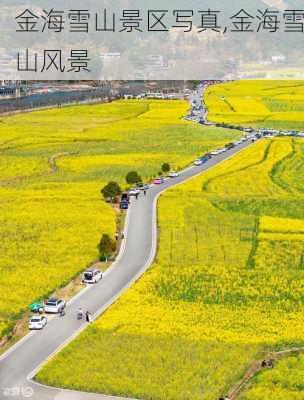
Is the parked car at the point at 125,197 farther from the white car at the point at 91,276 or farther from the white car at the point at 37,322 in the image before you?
the white car at the point at 37,322

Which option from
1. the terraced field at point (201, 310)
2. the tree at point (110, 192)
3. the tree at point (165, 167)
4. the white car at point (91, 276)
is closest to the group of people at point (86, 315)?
the terraced field at point (201, 310)

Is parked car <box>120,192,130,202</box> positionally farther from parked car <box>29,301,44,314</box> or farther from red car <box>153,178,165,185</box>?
parked car <box>29,301,44,314</box>

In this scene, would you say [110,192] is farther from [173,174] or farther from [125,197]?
[173,174]

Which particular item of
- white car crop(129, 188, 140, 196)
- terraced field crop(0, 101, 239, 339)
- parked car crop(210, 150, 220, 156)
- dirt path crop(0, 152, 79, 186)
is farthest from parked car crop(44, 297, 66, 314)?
parked car crop(210, 150, 220, 156)

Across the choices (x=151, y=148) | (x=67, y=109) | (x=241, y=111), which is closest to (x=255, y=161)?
(x=151, y=148)

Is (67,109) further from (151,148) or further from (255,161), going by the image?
(255,161)

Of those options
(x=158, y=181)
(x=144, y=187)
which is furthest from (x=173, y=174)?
(x=144, y=187)
